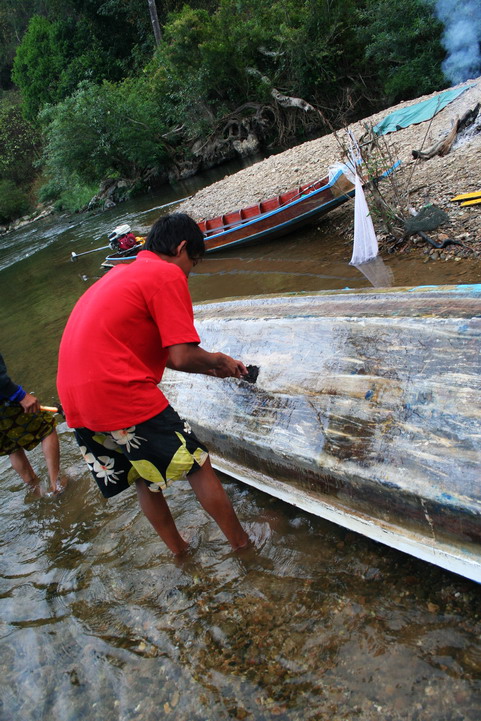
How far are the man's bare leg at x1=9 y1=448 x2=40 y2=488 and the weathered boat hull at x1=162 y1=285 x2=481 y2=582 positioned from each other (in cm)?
159

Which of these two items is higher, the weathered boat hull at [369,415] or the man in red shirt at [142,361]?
the man in red shirt at [142,361]

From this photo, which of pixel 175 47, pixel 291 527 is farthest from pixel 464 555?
pixel 175 47

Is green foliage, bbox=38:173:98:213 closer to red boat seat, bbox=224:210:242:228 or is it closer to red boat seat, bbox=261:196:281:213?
red boat seat, bbox=224:210:242:228

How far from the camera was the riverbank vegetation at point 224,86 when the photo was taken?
16.4 meters

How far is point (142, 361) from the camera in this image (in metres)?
1.85

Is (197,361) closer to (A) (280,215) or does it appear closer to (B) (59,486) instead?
(B) (59,486)

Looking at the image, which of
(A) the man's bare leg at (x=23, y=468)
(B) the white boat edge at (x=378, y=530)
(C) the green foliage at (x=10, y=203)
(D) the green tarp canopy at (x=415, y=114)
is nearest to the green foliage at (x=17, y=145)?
A: (C) the green foliage at (x=10, y=203)

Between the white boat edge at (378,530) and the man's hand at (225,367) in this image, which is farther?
the man's hand at (225,367)

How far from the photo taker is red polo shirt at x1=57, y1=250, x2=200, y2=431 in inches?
67.0

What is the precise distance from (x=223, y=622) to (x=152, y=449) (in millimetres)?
855

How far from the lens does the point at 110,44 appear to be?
31547 mm

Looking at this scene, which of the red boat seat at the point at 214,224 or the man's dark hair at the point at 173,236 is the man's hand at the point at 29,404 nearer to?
the man's dark hair at the point at 173,236

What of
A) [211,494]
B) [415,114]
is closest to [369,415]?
[211,494]

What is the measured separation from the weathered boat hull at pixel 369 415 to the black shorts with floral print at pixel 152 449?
1.93ft
